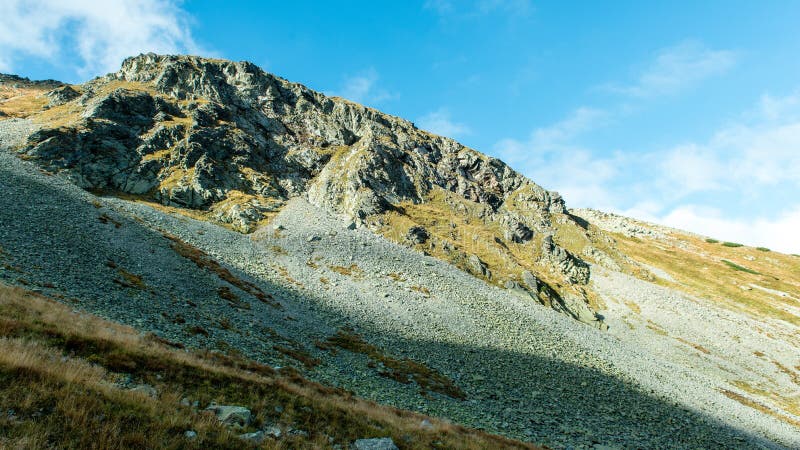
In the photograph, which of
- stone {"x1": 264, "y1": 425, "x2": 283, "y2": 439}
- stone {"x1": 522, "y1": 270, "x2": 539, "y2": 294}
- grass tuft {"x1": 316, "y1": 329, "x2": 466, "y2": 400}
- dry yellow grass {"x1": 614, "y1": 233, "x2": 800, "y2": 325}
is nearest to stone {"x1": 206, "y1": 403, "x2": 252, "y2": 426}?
stone {"x1": 264, "y1": 425, "x2": 283, "y2": 439}

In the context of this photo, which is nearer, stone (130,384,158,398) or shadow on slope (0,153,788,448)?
stone (130,384,158,398)

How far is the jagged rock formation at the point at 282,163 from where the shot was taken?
7838cm

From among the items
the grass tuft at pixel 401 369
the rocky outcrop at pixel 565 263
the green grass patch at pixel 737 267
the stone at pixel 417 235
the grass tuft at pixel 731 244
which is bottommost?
the grass tuft at pixel 401 369

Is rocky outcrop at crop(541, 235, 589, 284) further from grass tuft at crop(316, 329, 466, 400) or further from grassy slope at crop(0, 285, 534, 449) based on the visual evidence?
grassy slope at crop(0, 285, 534, 449)

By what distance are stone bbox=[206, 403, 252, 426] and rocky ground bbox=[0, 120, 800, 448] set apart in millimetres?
12582

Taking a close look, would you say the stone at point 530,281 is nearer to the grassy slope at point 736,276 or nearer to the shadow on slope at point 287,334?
the shadow on slope at point 287,334

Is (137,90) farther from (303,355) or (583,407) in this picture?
(583,407)

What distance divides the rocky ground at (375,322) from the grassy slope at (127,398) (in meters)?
6.99

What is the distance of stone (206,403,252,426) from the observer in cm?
1062

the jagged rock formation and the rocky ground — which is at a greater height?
the jagged rock formation

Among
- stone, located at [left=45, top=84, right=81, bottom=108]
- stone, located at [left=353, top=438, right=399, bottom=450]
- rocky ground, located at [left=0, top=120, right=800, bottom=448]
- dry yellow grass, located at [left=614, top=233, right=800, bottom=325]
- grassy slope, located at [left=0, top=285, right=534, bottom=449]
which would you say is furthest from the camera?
stone, located at [left=45, top=84, right=81, bottom=108]

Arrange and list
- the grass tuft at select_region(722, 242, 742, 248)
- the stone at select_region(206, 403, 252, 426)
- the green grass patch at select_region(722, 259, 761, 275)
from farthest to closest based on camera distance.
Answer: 1. the grass tuft at select_region(722, 242, 742, 248)
2. the green grass patch at select_region(722, 259, 761, 275)
3. the stone at select_region(206, 403, 252, 426)

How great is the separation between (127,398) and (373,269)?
51674 millimetres

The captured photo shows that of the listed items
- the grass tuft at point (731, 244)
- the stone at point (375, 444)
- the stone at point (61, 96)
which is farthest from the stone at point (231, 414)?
the grass tuft at point (731, 244)
